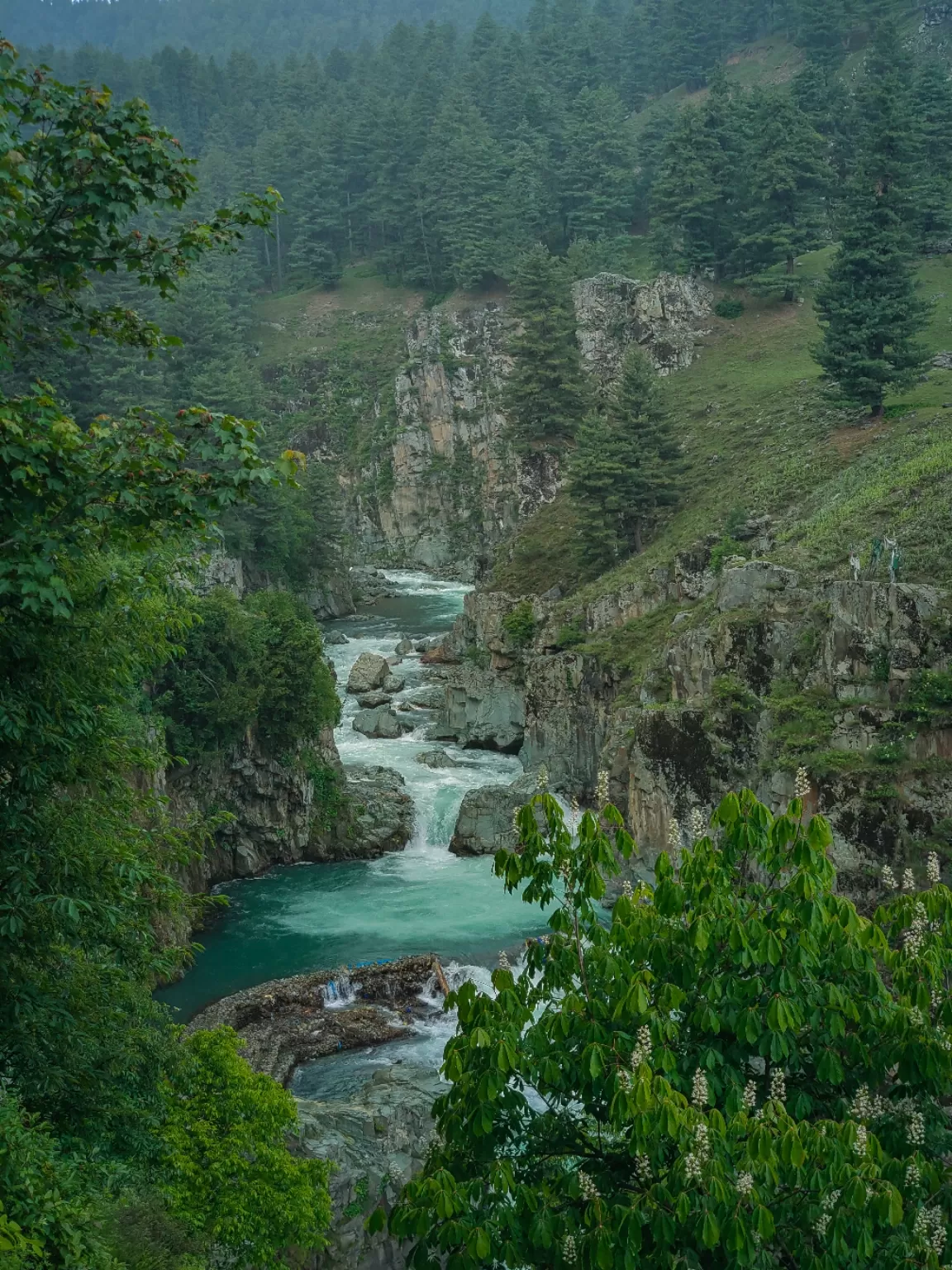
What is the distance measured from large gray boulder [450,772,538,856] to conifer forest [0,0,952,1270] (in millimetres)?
138

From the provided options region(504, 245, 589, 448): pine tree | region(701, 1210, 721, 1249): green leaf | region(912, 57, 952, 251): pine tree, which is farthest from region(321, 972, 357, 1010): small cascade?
region(912, 57, 952, 251): pine tree

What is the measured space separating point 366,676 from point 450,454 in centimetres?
3520

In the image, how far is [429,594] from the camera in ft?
229

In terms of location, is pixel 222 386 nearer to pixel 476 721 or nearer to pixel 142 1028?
pixel 476 721

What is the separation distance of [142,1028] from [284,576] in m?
51.1

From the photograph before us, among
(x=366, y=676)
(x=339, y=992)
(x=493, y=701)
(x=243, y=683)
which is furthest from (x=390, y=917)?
(x=366, y=676)

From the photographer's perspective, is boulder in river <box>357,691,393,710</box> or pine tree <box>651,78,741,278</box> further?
pine tree <box>651,78,741,278</box>

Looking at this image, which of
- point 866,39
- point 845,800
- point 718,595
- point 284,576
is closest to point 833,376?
point 718,595

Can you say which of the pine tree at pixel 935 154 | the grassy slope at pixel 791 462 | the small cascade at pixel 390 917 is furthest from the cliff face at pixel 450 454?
the small cascade at pixel 390 917

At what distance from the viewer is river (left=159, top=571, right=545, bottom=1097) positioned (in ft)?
84.6

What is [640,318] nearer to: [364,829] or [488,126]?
[488,126]

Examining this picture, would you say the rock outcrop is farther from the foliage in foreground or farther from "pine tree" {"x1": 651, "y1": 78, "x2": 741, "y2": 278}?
the foliage in foreground

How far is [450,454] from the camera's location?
7981 cm

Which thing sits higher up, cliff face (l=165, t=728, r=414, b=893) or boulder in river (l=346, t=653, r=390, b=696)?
boulder in river (l=346, t=653, r=390, b=696)
